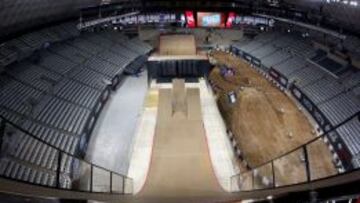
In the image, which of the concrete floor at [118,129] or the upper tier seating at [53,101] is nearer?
the upper tier seating at [53,101]

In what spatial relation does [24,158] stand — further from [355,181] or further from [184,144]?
[355,181]

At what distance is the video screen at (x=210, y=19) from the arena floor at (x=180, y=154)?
1558 centimetres

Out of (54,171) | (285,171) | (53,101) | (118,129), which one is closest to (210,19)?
(118,129)

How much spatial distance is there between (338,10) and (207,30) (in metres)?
13.2

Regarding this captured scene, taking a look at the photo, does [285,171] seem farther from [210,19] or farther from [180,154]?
[210,19]

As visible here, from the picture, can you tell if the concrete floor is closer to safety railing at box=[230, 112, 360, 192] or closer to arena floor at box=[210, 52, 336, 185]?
safety railing at box=[230, 112, 360, 192]

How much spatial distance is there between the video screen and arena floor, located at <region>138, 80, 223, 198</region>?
15.6 m

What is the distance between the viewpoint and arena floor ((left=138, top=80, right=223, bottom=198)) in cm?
1148

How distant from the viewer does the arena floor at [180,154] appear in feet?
37.7

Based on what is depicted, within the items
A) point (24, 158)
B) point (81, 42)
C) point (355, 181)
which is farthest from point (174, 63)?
point (355, 181)

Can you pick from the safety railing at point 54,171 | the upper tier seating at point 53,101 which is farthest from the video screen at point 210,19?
the safety railing at point 54,171

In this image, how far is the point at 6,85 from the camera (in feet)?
51.5

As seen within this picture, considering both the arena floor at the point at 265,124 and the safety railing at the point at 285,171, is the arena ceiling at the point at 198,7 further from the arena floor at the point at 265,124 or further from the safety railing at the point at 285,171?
the safety railing at the point at 285,171

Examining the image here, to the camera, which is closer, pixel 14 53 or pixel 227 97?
pixel 14 53
